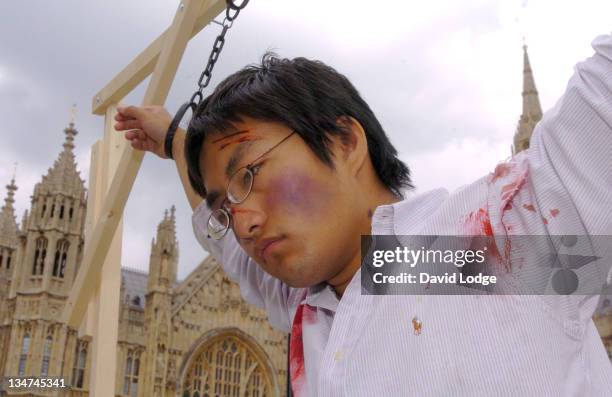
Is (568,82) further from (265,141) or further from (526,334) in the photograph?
(265,141)

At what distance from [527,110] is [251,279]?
21.8 metres

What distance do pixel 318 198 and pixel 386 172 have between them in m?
0.28

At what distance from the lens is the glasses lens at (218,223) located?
5.33 ft

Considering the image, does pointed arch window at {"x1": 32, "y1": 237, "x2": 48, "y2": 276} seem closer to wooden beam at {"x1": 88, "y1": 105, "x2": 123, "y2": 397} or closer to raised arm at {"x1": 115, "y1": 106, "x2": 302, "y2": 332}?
wooden beam at {"x1": 88, "y1": 105, "x2": 123, "y2": 397}

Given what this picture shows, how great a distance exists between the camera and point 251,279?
2143mm

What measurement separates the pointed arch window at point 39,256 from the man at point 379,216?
19764 millimetres

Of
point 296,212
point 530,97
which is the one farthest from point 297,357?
point 530,97

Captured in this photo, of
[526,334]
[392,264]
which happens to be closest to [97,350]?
[392,264]

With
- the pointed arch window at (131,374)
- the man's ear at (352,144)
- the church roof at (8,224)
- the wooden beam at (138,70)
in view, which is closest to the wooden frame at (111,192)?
the wooden beam at (138,70)

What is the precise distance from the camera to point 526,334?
109 centimetres

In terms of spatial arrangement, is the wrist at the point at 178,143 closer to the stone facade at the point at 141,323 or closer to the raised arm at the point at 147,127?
the raised arm at the point at 147,127

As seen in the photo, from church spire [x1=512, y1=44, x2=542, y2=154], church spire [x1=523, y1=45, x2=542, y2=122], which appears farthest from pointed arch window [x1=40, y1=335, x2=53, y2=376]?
church spire [x1=523, y1=45, x2=542, y2=122]

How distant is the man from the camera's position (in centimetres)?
108

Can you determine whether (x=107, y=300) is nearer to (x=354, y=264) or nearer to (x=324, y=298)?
(x=324, y=298)
